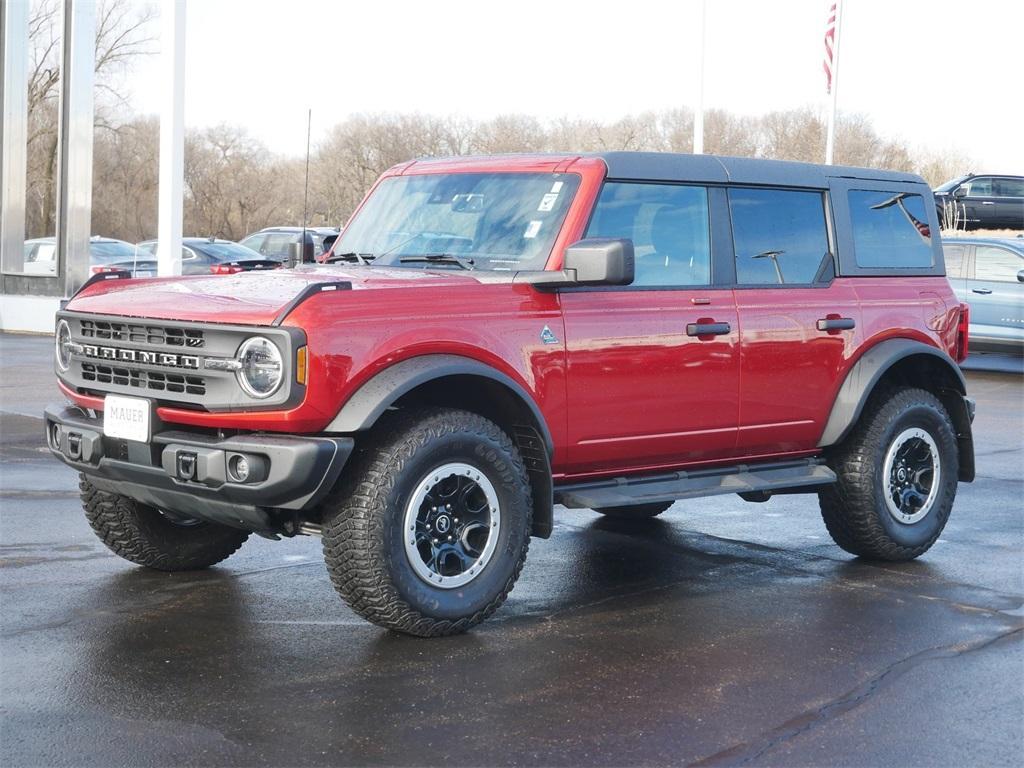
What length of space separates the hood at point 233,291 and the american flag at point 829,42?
78.8 ft

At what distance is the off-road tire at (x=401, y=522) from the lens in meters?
5.39

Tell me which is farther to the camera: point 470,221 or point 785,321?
point 785,321

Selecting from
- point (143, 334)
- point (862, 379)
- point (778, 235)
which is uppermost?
point (778, 235)

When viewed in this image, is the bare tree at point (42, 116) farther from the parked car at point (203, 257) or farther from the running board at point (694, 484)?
the running board at point (694, 484)

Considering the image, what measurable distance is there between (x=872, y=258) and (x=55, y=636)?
14.8 ft

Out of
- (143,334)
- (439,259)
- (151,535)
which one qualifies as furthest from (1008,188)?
(143,334)

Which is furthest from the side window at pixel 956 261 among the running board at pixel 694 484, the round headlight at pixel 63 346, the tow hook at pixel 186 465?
the tow hook at pixel 186 465

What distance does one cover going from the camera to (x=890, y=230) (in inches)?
304

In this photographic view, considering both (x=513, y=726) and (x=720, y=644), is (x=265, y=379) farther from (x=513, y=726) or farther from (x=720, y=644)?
(x=720, y=644)

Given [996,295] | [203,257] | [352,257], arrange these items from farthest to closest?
[203,257] < [996,295] < [352,257]

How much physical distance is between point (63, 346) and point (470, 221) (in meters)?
1.88

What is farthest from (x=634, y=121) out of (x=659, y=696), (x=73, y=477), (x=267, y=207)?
(x=659, y=696)

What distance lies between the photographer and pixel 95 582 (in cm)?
640

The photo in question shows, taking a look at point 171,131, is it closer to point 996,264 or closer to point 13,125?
point 13,125
